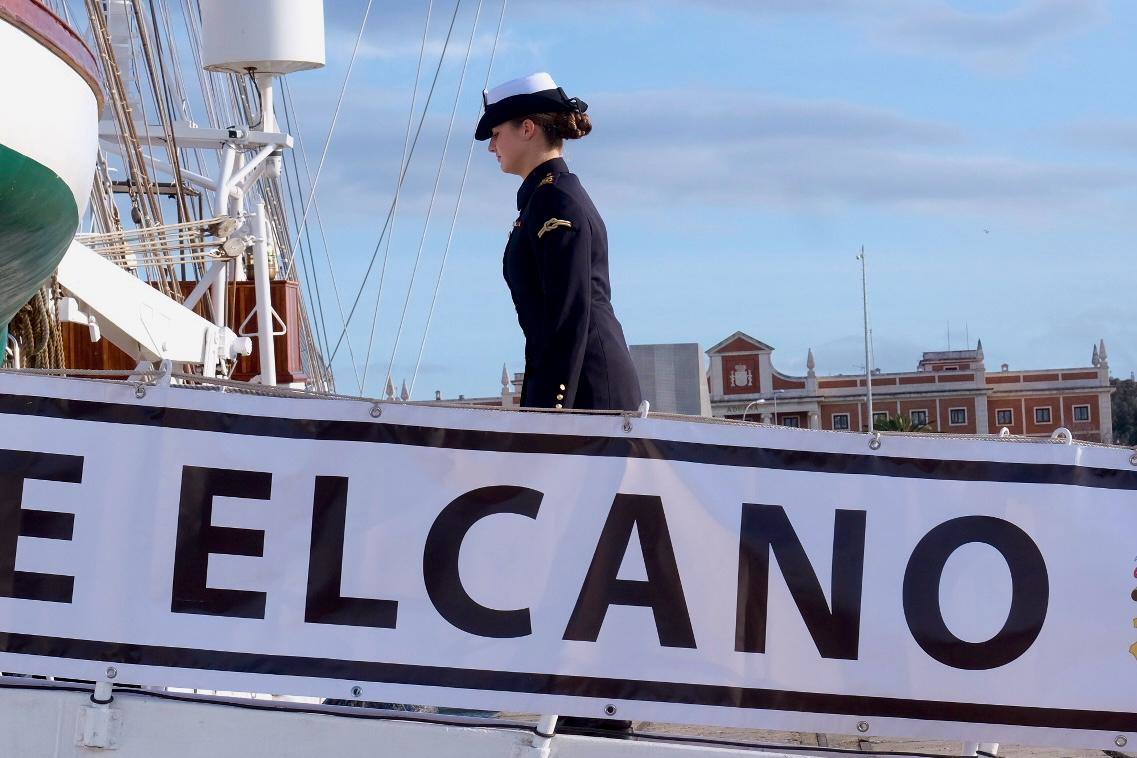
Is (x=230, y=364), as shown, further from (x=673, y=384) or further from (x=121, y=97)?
(x=673, y=384)

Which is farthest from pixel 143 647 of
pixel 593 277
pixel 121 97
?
pixel 121 97

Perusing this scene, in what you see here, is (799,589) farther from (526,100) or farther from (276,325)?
(276,325)

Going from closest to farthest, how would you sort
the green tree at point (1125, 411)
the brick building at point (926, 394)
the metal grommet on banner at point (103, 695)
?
the metal grommet on banner at point (103, 695) < the brick building at point (926, 394) < the green tree at point (1125, 411)

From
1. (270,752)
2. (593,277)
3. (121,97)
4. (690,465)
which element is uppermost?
(121,97)

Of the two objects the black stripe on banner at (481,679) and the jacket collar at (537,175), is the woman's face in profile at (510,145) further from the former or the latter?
the black stripe on banner at (481,679)

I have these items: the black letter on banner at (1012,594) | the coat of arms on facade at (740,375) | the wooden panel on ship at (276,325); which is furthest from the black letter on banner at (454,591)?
the coat of arms on facade at (740,375)

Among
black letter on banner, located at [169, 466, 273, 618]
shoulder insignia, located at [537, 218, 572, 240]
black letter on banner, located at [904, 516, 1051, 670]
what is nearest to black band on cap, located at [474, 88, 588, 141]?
shoulder insignia, located at [537, 218, 572, 240]

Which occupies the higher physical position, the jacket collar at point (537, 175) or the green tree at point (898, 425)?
the green tree at point (898, 425)

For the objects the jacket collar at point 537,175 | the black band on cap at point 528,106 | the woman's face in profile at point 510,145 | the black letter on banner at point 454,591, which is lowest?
the black letter on banner at point 454,591

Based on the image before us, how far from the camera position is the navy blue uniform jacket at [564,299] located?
10.8 ft

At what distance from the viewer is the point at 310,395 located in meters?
2.86

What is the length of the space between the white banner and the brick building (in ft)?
273

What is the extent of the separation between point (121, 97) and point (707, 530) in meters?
6.79

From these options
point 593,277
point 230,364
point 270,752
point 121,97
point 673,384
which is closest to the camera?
point 270,752
